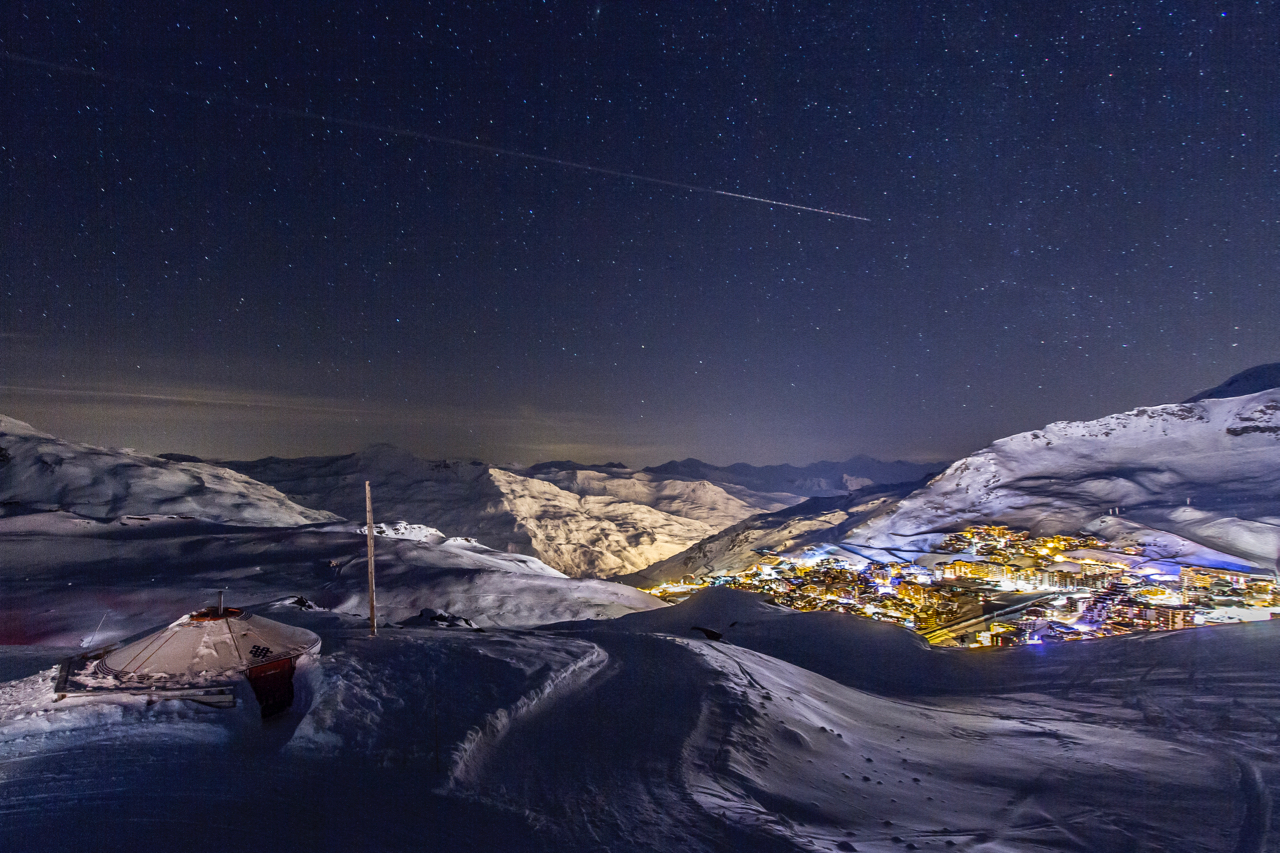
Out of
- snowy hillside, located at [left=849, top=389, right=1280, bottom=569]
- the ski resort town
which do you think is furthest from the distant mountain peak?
the ski resort town

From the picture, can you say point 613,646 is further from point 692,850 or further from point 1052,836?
point 1052,836

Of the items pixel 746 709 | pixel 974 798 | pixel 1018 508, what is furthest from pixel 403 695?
pixel 1018 508

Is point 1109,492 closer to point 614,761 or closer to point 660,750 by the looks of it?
point 660,750

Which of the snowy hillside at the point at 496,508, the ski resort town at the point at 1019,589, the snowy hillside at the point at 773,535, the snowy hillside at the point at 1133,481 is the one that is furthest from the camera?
the snowy hillside at the point at 496,508

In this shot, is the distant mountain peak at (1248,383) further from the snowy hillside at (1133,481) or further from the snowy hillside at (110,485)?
the snowy hillside at (110,485)

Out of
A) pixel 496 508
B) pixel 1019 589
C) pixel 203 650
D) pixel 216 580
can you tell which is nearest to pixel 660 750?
pixel 203 650

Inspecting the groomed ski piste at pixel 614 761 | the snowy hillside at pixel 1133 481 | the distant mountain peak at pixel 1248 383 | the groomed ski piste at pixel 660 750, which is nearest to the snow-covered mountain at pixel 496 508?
the snowy hillside at pixel 1133 481

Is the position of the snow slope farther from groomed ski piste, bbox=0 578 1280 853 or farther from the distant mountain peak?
the distant mountain peak
